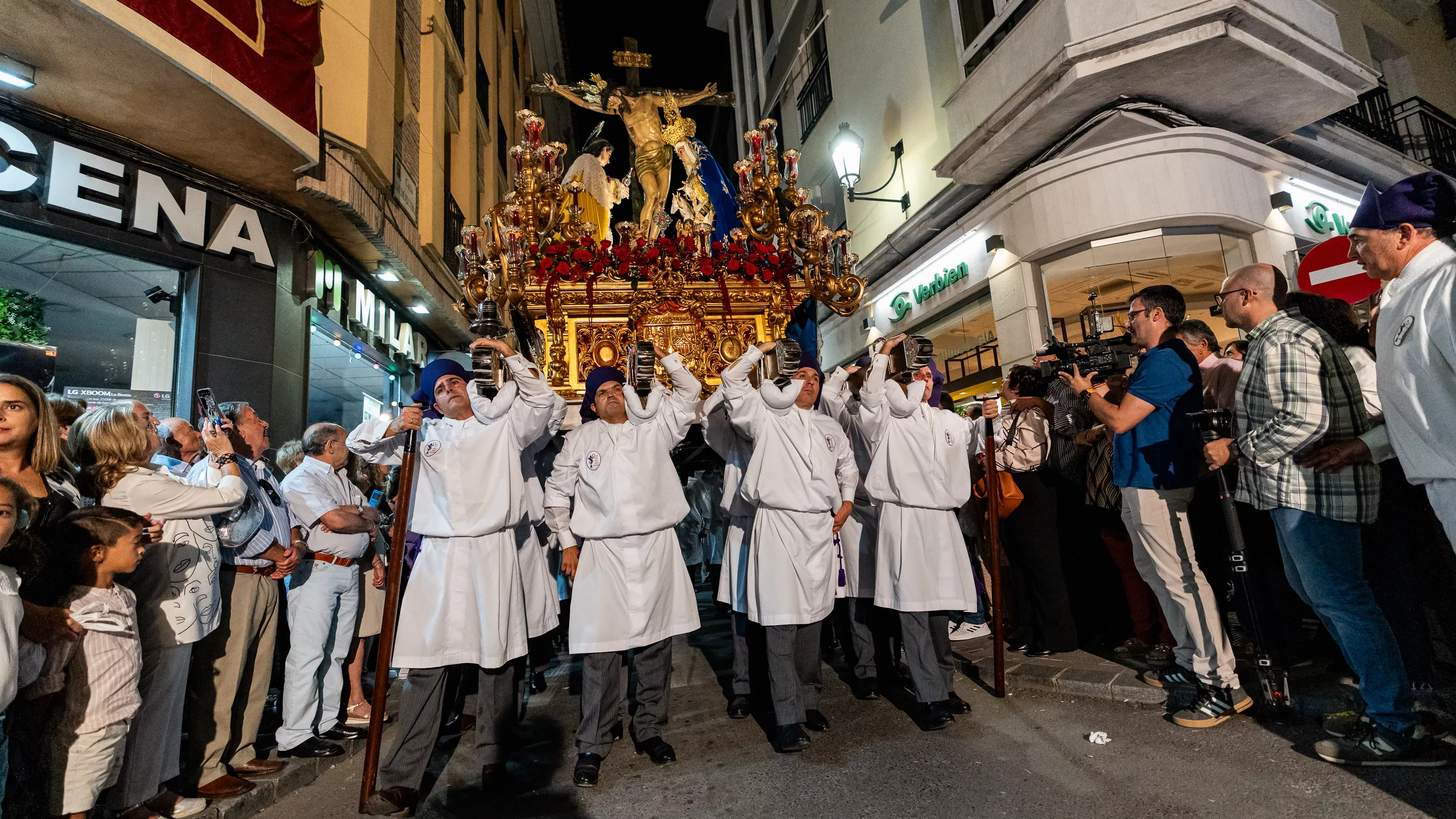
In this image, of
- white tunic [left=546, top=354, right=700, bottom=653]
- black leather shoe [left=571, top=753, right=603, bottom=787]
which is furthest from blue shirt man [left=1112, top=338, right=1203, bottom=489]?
black leather shoe [left=571, top=753, right=603, bottom=787]

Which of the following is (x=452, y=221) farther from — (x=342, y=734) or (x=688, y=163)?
(x=342, y=734)

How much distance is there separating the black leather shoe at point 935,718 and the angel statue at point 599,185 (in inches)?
217

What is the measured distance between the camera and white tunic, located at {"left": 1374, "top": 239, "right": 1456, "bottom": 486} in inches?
94.9

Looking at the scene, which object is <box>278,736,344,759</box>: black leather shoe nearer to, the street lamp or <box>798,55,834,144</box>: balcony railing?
the street lamp

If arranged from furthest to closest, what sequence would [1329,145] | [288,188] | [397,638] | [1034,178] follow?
1. [1329,145]
2. [1034,178]
3. [288,188]
4. [397,638]

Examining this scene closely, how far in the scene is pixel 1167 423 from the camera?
12.2ft

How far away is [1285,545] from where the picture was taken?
10.4 feet

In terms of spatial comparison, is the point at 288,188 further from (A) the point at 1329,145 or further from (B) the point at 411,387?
(A) the point at 1329,145

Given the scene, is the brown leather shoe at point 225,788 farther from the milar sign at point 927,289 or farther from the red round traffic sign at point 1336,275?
the milar sign at point 927,289

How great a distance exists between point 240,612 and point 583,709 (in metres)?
1.87

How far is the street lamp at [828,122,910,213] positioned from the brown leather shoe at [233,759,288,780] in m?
10.5

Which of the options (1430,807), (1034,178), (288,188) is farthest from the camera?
(1034,178)

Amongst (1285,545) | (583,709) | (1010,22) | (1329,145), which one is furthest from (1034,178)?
(583,709)

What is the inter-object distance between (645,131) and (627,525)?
5370 mm
